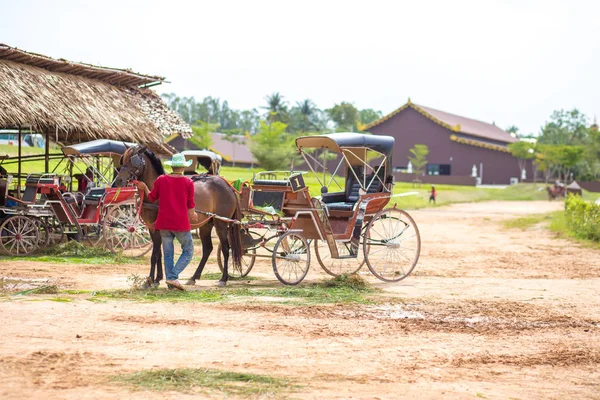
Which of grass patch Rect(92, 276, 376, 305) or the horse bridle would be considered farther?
the horse bridle

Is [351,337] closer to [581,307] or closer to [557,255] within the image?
[581,307]

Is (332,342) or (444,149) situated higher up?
(444,149)

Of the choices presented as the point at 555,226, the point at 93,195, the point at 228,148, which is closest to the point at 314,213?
the point at 93,195

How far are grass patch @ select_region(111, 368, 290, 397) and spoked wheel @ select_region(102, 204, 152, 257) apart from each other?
9.09 metres

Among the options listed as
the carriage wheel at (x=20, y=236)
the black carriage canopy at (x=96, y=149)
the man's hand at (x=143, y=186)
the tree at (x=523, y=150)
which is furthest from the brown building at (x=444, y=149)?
the man's hand at (x=143, y=186)

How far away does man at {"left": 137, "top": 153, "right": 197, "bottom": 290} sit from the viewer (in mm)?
10376

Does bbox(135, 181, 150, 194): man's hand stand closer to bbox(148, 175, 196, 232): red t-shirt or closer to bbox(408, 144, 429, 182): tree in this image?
bbox(148, 175, 196, 232): red t-shirt

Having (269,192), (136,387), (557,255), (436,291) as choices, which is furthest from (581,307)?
(557,255)

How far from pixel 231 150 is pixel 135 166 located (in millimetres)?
56782

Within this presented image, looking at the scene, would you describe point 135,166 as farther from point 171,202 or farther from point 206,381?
point 206,381

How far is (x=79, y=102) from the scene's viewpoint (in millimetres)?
19016

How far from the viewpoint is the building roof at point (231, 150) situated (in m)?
65.4

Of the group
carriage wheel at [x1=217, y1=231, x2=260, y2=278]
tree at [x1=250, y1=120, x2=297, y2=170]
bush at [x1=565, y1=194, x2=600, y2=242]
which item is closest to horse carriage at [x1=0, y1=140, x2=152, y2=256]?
carriage wheel at [x1=217, y1=231, x2=260, y2=278]

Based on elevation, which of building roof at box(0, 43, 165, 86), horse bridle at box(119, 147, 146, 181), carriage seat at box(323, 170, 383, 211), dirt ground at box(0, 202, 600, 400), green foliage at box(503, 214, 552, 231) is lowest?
green foliage at box(503, 214, 552, 231)
